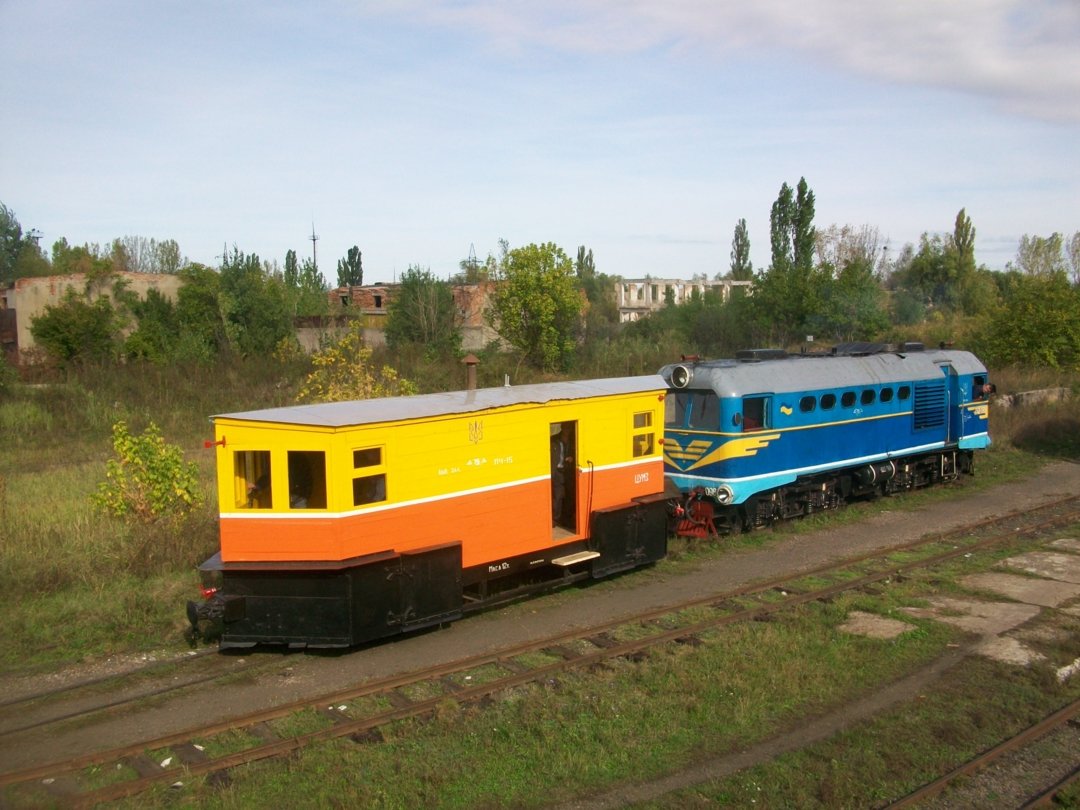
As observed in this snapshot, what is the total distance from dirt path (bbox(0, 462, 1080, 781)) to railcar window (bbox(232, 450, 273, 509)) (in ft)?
5.57

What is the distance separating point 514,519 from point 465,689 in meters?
2.97

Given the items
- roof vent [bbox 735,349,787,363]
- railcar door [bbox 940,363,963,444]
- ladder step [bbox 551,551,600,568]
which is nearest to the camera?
ladder step [bbox 551,551,600,568]

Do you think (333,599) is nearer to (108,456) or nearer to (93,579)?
(93,579)

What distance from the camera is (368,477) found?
9750 millimetres

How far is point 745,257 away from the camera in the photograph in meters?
91.6

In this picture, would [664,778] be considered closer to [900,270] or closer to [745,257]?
[745,257]

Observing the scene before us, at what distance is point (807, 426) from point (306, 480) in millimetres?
9759

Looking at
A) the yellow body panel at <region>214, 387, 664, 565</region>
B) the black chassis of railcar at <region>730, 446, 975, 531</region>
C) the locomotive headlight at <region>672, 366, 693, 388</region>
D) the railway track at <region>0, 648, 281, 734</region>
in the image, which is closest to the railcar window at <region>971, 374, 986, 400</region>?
the black chassis of railcar at <region>730, 446, 975, 531</region>

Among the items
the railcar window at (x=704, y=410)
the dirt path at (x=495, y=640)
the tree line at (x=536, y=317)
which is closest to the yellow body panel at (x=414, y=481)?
the dirt path at (x=495, y=640)

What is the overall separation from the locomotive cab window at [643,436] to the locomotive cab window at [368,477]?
4.45 meters

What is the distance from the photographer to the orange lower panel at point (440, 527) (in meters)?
9.48

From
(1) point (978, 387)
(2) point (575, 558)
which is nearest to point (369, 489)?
(2) point (575, 558)

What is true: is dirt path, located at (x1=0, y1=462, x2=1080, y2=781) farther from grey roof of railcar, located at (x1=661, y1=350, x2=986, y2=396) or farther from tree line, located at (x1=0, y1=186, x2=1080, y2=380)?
tree line, located at (x1=0, y1=186, x2=1080, y2=380)

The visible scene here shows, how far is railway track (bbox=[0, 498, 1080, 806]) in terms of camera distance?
280 inches
